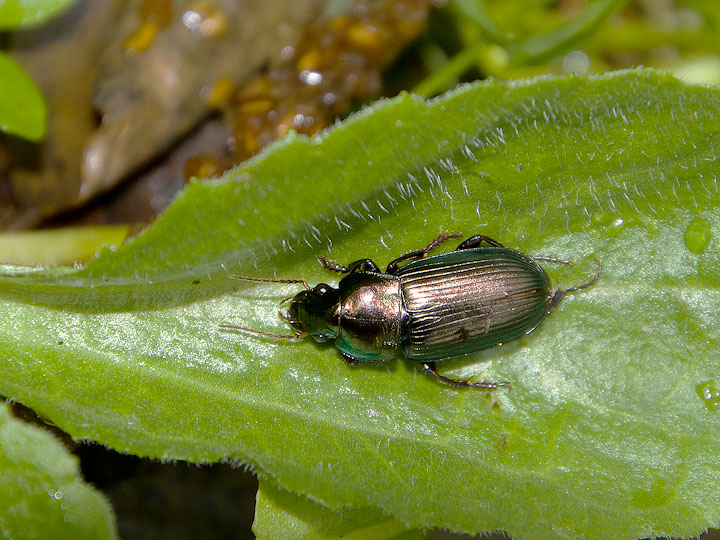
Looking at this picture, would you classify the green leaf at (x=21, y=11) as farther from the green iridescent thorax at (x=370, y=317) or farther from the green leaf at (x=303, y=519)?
the green leaf at (x=303, y=519)

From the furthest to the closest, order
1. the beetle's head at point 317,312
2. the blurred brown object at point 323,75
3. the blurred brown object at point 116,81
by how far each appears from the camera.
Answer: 1. the blurred brown object at point 323,75
2. the blurred brown object at point 116,81
3. the beetle's head at point 317,312

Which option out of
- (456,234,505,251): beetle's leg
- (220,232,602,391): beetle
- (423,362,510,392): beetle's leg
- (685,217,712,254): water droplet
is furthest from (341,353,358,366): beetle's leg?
(685,217,712,254): water droplet

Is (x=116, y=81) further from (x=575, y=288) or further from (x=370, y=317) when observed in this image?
(x=575, y=288)

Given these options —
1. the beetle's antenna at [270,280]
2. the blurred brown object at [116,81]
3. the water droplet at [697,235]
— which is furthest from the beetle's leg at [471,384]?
the blurred brown object at [116,81]

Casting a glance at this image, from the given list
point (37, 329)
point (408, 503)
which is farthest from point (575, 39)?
point (37, 329)

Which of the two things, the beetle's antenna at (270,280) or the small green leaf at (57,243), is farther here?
the small green leaf at (57,243)

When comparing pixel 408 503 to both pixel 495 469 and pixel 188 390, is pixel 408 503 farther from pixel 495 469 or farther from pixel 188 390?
pixel 188 390

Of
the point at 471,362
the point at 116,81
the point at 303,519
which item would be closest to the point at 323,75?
the point at 116,81
